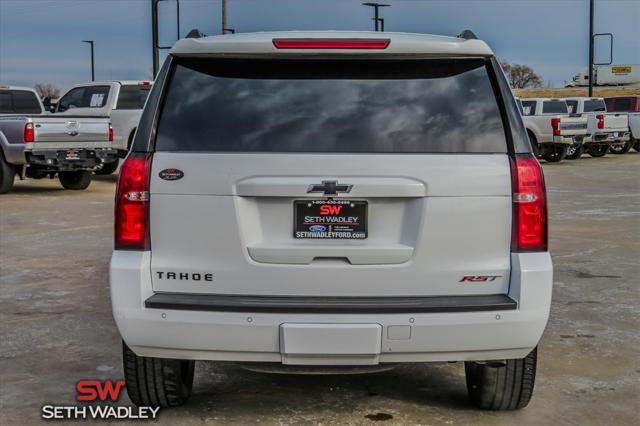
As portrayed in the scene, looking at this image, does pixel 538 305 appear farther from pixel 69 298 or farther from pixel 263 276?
pixel 69 298

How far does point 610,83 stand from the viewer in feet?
251

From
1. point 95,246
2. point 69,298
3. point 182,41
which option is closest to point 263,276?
point 182,41

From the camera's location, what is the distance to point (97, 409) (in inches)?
182

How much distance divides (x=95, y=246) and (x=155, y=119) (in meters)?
6.84

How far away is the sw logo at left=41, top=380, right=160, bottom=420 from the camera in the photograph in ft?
14.8

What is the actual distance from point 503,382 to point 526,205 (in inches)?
39.5

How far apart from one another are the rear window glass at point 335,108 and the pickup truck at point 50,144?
12.8 m

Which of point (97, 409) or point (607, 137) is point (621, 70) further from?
point (97, 409)

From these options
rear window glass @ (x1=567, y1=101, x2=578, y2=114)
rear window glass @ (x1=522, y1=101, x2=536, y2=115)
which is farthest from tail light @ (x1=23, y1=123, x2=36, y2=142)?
rear window glass @ (x1=567, y1=101, x2=578, y2=114)

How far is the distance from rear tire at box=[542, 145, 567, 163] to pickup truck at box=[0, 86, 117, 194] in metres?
15.9

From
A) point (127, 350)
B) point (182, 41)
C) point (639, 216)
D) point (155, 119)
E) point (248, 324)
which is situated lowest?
point (639, 216)

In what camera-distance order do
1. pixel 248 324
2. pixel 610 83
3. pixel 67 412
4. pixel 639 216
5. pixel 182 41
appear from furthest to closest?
pixel 610 83, pixel 639 216, pixel 67 412, pixel 182 41, pixel 248 324

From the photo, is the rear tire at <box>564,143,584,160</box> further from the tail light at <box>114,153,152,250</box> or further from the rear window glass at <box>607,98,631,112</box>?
the tail light at <box>114,153,152,250</box>

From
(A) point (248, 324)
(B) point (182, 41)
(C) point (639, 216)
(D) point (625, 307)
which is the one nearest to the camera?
(A) point (248, 324)
